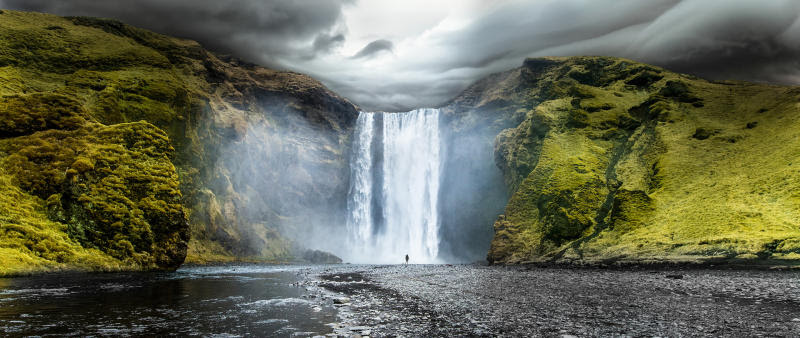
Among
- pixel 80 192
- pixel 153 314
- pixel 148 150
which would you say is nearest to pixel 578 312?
pixel 153 314

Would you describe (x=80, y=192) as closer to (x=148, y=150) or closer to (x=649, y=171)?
(x=148, y=150)

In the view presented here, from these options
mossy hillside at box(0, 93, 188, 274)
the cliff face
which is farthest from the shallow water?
the cliff face

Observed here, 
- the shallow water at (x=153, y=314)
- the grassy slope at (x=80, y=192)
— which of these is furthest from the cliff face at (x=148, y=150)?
the shallow water at (x=153, y=314)

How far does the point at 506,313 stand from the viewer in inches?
509

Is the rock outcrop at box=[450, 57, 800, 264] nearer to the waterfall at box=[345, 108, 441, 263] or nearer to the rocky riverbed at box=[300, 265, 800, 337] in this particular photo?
the waterfall at box=[345, 108, 441, 263]

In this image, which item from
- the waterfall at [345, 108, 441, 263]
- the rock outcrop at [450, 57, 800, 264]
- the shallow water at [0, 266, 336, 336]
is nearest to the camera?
the shallow water at [0, 266, 336, 336]

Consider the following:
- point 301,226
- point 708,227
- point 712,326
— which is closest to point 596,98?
point 708,227

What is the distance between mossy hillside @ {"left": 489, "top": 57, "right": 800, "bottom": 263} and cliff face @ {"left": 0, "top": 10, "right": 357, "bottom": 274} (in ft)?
158

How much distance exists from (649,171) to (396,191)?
61.1 m

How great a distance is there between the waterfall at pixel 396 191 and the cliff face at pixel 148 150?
8705 millimetres

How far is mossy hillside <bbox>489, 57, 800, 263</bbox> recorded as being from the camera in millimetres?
41406

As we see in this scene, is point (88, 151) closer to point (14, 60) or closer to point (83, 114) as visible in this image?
point (83, 114)

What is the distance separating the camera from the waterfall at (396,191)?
10219 centimetres

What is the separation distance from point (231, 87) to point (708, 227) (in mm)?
112404
